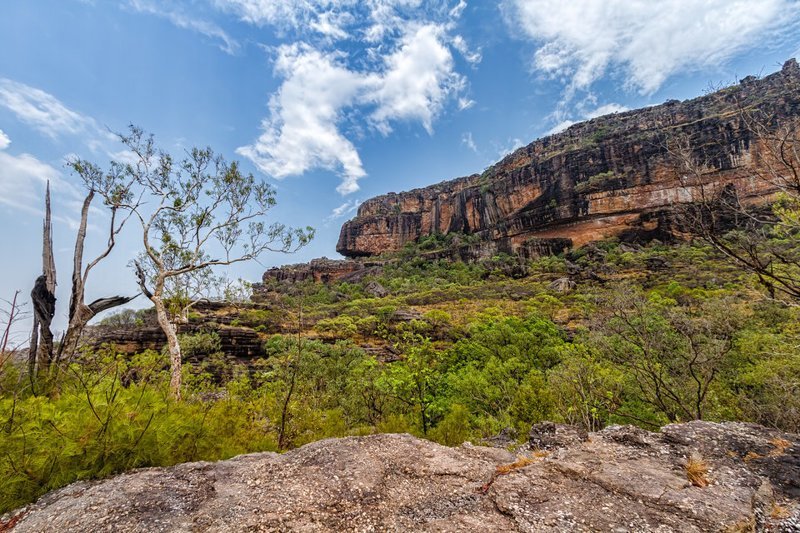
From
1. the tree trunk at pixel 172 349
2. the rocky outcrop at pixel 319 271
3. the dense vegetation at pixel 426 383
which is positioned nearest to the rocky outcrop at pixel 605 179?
the dense vegetation at pixel 426 383

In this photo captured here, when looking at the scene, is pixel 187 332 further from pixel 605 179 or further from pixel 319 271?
pixel 605 179

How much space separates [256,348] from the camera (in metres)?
22.1

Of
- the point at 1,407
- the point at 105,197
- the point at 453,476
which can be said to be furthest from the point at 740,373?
the point at 105,197

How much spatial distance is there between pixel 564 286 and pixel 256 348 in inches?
1276

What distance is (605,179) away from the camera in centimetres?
5653

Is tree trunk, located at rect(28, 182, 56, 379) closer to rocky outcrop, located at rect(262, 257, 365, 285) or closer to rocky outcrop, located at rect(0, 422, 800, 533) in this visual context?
rocky outcrop, located at rect(0, 422, 800, 533)

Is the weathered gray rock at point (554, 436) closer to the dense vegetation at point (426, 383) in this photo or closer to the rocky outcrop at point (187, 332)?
the dense vegetation at point (426, 383)

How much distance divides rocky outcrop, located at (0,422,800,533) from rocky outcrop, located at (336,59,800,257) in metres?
50.3

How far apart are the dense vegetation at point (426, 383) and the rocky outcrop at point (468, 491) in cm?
49

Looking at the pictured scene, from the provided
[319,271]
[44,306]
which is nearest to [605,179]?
[319,271]

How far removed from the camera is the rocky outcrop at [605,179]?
47000mm

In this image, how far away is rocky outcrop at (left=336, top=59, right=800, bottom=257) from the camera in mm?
47000

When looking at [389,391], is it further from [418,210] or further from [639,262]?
[418,210]

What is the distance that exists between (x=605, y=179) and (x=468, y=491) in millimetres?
65771
